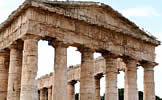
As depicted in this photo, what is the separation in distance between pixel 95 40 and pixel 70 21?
2.95 metres

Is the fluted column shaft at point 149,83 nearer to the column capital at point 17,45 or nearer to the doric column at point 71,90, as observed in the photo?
the doric column at point 71,90

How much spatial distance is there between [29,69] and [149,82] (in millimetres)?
13221

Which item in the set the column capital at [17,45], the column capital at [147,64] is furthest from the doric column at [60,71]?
the column capital at [147,64]

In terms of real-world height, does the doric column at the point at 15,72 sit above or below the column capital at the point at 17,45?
below

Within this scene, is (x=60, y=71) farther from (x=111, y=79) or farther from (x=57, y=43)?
(x=111, y=79)

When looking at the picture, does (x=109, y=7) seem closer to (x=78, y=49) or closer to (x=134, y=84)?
(x=78, y=49)

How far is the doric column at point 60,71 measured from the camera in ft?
74.0

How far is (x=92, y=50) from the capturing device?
997 inches

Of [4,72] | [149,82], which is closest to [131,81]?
[149,82]

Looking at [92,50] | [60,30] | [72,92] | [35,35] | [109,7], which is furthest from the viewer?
[72,92]

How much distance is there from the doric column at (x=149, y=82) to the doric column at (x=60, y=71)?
10043 millimetres

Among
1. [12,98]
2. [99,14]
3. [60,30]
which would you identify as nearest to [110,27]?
[99,14]

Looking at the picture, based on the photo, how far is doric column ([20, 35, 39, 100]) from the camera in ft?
68.9

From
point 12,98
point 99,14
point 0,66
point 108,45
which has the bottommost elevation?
point 12,98
